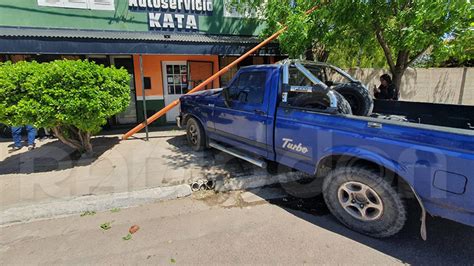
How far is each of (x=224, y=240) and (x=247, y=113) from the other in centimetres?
199

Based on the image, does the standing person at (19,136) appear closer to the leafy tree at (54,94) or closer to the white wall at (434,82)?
the leafy tree at (54,94)

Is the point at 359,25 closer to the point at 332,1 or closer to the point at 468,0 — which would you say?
the point at 332,1

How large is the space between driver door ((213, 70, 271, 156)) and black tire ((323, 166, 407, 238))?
1.24 m

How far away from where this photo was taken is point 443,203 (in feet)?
7.86

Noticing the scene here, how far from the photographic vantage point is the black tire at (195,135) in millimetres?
5750

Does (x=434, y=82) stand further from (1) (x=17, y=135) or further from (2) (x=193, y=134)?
(1) (x=17, y=135)

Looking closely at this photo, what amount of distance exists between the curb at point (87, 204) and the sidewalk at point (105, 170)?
17 centimetres

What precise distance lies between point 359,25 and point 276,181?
3.33 m


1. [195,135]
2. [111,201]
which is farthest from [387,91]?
[111,201]

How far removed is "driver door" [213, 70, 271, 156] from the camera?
398 cm

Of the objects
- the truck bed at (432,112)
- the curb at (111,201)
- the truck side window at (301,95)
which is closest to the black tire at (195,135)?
the curb at (111,201)

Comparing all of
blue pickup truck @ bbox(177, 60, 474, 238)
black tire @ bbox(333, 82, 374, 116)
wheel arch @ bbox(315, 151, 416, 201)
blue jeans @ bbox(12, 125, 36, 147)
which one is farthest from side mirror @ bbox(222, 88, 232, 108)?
blue jeans @ bbox(12, 125, 36, 147)

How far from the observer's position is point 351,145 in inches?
115

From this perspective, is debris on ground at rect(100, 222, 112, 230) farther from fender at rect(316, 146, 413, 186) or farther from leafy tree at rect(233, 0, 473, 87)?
leafy tree at rect(233, 0, 473, 87)
